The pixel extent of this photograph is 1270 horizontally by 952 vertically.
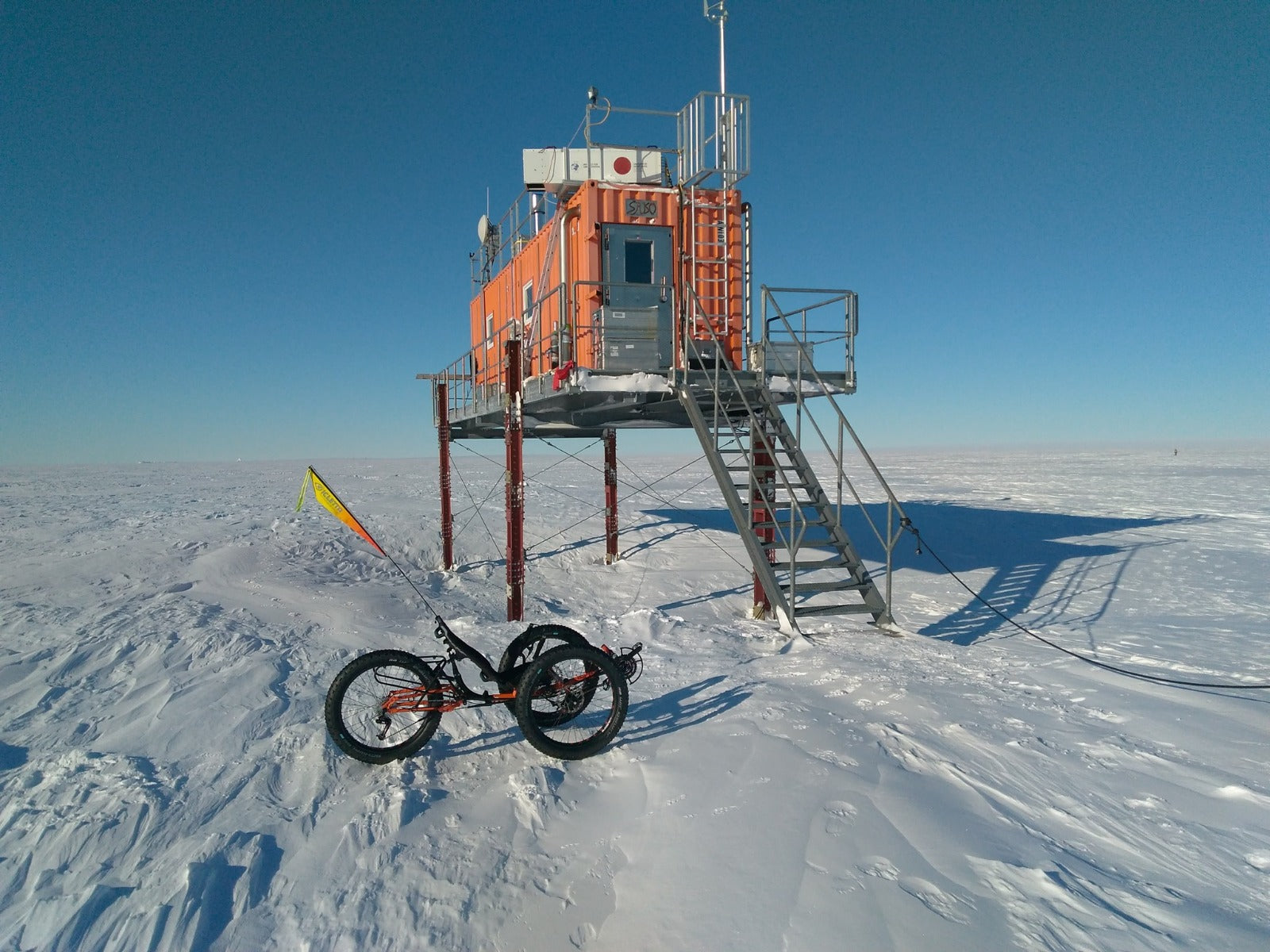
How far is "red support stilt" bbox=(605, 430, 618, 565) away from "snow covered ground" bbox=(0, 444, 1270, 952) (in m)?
6.51

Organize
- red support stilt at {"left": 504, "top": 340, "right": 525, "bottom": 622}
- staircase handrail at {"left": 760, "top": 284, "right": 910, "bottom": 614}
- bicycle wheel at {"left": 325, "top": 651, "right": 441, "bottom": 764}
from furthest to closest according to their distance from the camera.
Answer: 1. red support stilt at {"left": 504, "top": 340, "right": 525, "bottom": 622}
2. staircase handrail at {"left": 760, "top": 284, "right": 910, "bottom": 614}
3. bicycle wheel at {"left": 325, "top": 651, "right": 441, "bottom": 764}

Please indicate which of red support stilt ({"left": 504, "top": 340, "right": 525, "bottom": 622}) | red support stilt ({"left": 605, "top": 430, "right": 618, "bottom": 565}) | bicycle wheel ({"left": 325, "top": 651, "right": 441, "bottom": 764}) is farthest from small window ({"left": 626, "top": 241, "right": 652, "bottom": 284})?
bicycle wheel ({"left": 325, "top": 651, "right": 441, "bottom": 764})

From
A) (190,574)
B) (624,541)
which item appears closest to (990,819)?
(190,574)

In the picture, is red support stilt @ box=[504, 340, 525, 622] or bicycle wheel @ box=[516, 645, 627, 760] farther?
red support stilt @ box=[504, 340, 525, 622]

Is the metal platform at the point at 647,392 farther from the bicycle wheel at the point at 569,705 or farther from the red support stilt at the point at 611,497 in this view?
the bicycle wheel at the point at 569,705

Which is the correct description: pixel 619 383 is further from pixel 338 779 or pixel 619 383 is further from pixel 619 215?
pixel 338 779

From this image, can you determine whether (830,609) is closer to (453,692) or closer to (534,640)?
(534,640)

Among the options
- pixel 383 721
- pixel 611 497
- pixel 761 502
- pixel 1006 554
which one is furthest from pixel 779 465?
pixel 1006 554

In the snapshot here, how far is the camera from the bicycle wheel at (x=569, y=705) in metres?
4.68

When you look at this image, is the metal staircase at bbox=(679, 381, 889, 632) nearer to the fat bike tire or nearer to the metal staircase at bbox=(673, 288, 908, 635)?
the metal staircase at bbox=(673, 288, 908, 635)

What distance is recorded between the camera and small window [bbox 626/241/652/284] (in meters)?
10.5

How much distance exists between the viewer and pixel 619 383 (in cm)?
909

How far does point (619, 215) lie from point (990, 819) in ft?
29.4

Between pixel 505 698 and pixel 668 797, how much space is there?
1.33m
